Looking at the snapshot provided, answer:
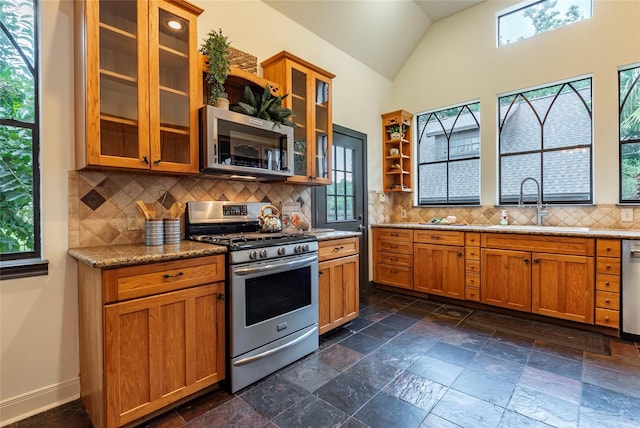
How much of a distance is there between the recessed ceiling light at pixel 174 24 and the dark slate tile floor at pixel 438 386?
243cm

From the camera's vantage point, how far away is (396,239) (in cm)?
409

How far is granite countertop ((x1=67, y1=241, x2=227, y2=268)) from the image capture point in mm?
1510

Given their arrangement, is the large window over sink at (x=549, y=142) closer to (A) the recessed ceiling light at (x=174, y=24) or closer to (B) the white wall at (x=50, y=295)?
(A) the recessed ceiling light at (x=174, y=24)

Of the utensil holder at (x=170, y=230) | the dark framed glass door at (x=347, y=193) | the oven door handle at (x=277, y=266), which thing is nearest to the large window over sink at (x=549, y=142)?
the dark framed glass door at (x=347, y=193)

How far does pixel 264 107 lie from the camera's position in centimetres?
252

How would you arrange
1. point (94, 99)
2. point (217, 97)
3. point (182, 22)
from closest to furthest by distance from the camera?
point (94, 99), point (182, 22), point (217, 97)

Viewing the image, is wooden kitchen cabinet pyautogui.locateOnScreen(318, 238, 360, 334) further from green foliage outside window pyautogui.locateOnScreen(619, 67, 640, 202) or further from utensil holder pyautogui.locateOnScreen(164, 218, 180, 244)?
green foliage outside window pyautogui.locateOnScreen(619, 67, 640, 202)

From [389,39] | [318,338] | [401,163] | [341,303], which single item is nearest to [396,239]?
[401,163]

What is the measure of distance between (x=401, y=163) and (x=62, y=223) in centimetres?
386

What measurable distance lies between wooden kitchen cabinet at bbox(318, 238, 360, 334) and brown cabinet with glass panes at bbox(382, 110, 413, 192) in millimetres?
1891

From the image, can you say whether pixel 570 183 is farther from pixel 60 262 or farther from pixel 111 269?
pixel 60 262

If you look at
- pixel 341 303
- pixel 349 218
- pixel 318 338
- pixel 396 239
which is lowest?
pixel 318 338

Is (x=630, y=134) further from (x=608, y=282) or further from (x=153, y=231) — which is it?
(x=153, y=231)

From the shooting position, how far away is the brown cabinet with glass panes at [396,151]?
14.5 ft
